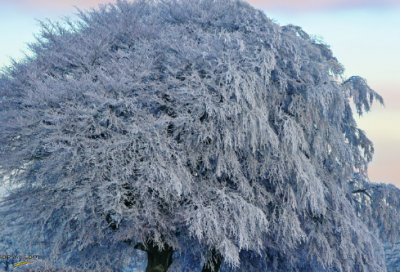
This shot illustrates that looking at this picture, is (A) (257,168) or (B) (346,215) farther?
(B) (346,215)

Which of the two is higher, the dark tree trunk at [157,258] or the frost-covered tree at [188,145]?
the frost-covered tree at [188,145]

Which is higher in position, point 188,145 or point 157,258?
point 188,145

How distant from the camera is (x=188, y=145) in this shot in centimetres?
883

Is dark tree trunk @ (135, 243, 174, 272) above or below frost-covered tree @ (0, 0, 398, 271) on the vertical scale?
below

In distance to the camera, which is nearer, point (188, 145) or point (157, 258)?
point (188, 145)

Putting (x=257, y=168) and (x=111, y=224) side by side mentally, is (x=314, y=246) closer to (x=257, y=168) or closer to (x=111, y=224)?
(x=257, y=168)

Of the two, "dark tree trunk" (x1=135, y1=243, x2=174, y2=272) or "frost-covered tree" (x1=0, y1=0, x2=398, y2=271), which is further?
"dark tree trunk" (x1=135, y1=243, x2=174, y2=272)

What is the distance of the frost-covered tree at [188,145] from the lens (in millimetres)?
8359

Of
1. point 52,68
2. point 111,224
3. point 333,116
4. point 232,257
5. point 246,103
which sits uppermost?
point 52,68

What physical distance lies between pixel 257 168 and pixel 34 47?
8.80m

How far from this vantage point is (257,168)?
9891 millimetres

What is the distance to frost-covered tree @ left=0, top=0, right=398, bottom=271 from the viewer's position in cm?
836

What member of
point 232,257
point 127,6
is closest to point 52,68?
point 127,6

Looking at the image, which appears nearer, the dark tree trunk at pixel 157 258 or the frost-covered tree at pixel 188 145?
the frost-covered tree at pixel 188 145
